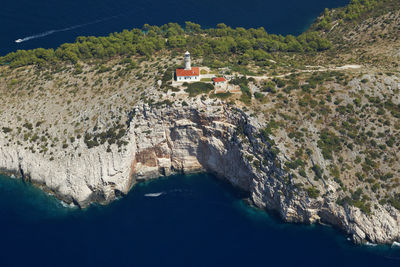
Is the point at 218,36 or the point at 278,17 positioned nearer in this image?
the point at 218,36

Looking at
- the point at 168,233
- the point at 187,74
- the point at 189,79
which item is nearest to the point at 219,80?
the point at 189,79

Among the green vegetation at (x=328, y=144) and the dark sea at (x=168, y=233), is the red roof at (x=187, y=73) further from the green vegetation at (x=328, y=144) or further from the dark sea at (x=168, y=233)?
the green vegetation at (x=328, y=144)

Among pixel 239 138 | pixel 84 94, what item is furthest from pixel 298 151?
pixel 84 94

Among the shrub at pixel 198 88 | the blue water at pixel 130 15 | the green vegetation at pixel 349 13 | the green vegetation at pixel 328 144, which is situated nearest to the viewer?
the green vegetation at pixel 328 144

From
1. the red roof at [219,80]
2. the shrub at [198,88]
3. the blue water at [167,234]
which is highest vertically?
the red roof at [219,80]

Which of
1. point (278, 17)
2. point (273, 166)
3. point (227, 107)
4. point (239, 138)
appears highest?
point (278, 17)

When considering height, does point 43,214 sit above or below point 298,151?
below

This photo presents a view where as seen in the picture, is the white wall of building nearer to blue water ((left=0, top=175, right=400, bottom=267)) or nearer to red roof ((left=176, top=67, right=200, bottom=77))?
red roof ((left=176, top=67, right=200, bottom=77))

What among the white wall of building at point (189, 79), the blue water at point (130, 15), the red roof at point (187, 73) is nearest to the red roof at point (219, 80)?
the white wall of building at point (189, 79)

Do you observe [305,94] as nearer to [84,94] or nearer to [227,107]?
[227,107]
